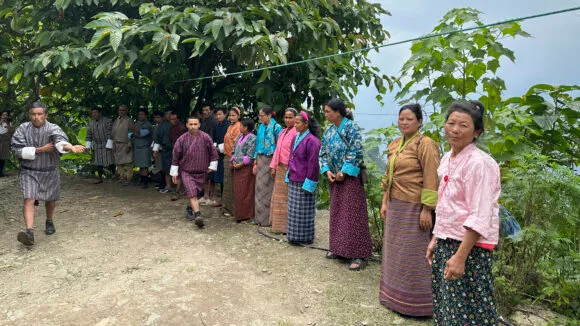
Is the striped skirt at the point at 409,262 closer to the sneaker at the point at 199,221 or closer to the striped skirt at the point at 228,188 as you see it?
the sneaker at the point at 199,221

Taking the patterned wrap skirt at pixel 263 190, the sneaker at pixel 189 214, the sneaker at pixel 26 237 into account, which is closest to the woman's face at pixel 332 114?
the patterned wrap skirt at pixel 263 190

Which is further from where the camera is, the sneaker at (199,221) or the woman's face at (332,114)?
the sneaker at (199,221)

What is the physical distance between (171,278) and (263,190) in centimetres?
217

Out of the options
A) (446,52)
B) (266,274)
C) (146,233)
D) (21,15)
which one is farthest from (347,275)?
(21,15)

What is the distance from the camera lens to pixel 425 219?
3.15 m

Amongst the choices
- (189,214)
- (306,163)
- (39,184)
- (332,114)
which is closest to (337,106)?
(332,114)

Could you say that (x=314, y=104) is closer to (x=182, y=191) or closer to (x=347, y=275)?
(x=182, y=191)

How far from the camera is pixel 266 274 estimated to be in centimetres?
426

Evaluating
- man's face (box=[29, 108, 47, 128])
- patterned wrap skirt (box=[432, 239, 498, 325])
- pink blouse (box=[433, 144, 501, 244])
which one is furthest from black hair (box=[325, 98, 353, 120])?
man's face (box=[29, 108, 47, 128])

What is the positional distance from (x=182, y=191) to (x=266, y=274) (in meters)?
4.07

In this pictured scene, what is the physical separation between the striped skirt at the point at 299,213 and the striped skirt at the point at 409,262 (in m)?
1.78

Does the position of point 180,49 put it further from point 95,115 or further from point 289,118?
point 95,115

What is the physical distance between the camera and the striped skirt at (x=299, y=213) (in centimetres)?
504

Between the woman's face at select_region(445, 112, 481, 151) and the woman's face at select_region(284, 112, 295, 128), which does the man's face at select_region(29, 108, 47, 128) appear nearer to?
the woman's face at select_region(284, 112, 295, 128)
